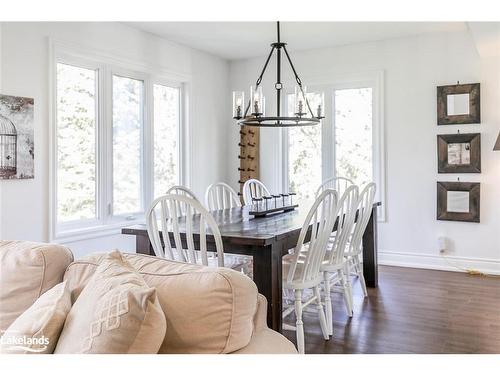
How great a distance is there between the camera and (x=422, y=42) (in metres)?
4.86

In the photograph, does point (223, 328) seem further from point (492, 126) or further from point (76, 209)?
point (492, 126)

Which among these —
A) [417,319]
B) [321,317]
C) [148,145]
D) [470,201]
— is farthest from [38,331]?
[470,201]

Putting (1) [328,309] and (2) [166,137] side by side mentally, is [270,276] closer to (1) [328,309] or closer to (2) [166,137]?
(1) [328,309]

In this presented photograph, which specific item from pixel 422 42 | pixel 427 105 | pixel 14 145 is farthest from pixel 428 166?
pixel 14 145

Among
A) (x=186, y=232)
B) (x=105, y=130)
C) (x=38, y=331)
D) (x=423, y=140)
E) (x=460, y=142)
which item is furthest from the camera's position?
(x=423, y=140)

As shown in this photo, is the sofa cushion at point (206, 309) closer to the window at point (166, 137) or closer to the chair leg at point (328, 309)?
the chair leg at point (328, 309)

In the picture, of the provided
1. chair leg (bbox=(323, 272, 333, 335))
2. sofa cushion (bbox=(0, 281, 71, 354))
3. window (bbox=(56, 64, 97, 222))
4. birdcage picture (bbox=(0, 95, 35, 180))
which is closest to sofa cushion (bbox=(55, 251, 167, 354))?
sofa cushion (bbox=(0, 281, 71, 354))

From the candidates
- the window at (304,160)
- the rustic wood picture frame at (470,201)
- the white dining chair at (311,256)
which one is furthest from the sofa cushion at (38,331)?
the window at (304,160)

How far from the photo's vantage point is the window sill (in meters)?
3.83

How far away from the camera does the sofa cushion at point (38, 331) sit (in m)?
1.16

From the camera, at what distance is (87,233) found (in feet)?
13.3

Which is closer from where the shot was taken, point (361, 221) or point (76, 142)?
point (361, 221)

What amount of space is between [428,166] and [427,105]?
25.1 inches

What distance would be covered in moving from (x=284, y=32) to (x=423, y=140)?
184 centimetres
